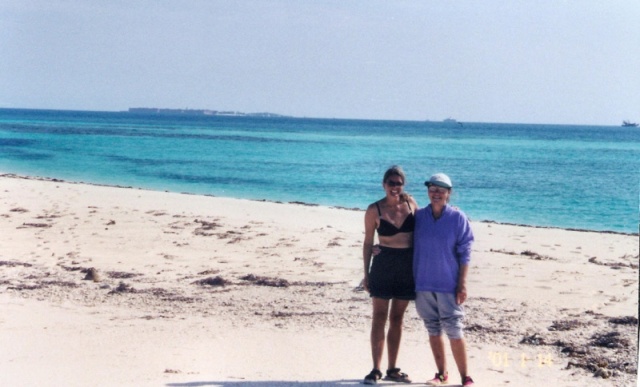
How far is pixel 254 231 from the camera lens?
13.2 metres

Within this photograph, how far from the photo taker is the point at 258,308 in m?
7.53

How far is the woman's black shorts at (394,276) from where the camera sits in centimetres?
518

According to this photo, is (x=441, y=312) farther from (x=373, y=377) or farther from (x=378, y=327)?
(x=373, y=377)

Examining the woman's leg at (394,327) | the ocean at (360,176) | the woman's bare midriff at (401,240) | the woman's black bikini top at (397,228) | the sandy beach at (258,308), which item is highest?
the woman's black bikini top at (397,228)

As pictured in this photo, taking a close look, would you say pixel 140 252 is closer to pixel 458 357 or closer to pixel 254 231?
pixel 254 231

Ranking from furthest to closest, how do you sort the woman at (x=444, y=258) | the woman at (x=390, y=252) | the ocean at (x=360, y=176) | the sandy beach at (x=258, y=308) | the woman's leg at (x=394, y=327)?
the ocean at (x=360, y=176) < the sandy beach at (x=258, y=308) < the woman's leg at (x=394, y=327) < the woman at (x=390, y=252) < the woman at (x=444, y=258)

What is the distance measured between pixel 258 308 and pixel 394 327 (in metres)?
2.52

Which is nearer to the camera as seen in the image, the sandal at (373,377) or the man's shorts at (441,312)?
the man's shorts at (441,312)

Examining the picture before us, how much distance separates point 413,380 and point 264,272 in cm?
435

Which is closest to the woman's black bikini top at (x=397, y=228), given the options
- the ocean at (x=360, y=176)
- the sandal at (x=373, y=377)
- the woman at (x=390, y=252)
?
the woman at (x=390, y=252)

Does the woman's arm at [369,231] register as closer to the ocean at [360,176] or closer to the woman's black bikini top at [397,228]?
the woman's black bikini top at [397,228]

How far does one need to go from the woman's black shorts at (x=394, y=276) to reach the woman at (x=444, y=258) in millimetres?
122

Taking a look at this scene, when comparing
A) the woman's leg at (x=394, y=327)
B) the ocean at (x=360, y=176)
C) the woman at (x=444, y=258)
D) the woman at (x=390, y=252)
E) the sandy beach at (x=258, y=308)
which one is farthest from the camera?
the ocean at (x=360, y=176)

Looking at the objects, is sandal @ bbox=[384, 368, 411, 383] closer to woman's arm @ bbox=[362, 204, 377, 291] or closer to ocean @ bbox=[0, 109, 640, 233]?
woman's arm @ bbox=[362, 204, 377, 291]
